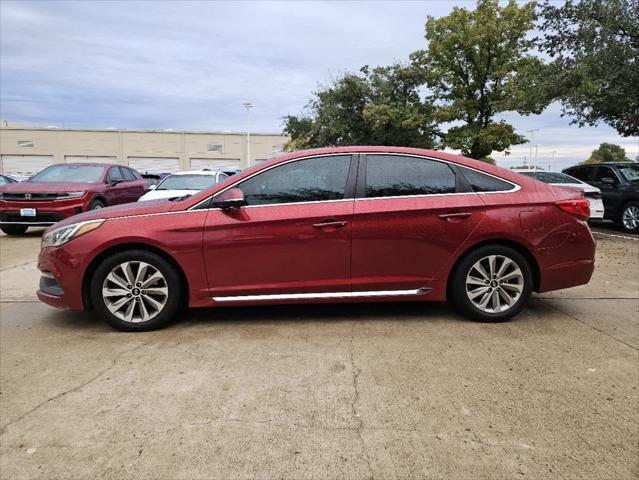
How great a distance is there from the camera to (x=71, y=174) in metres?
10.4

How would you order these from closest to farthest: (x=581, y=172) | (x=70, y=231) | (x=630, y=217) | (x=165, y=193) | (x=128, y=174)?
(x=70, y=231)
(x=165, y=193)
(x=630, y=217)
(x=128, y=174)
(x=581, y=172)

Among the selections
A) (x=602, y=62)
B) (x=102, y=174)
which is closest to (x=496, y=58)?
(x=602, y=62)

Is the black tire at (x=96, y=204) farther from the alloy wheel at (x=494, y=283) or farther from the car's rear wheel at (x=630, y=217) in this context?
the car's rear wheel at (x=630, y=217)

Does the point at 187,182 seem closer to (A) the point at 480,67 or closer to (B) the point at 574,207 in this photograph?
(B) the point at 574,207

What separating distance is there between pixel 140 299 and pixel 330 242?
5.61 feet

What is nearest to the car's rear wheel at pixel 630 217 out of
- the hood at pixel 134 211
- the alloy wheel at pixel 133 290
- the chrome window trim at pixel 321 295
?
the chrome window trim at pixel 321 295

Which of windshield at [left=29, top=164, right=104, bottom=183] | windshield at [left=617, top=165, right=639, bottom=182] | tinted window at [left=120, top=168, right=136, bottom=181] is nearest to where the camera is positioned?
windshield at [left=29, top=164, right=104, bottom=183]

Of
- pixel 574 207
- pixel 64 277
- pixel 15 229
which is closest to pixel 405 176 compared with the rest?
pixel 574 207

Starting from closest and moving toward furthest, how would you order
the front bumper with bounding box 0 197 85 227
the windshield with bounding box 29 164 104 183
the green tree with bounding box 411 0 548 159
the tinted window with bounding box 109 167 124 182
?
1. the front bumper with bounding box 0 197 85 227
2. the windshield with bounding box 29 164 104 183
3. the tinted window with bounding box 109 167 124 182
4. the green tree with bounding box 411 0 548 159

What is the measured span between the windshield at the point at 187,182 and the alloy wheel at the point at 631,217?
32.0 feet

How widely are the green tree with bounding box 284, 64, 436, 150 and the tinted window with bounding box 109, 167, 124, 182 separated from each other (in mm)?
15117

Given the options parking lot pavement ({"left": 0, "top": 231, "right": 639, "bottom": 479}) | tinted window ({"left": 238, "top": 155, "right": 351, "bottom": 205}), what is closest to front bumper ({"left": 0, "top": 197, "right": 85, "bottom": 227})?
parking lot pavement ({"left": 0, "top": 231, "right": 639, "bottom": 479})

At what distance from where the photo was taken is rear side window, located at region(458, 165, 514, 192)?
13.5ft

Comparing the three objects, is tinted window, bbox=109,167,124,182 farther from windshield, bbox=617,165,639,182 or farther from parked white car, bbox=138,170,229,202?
windshield, bbox=617,165,639,182
